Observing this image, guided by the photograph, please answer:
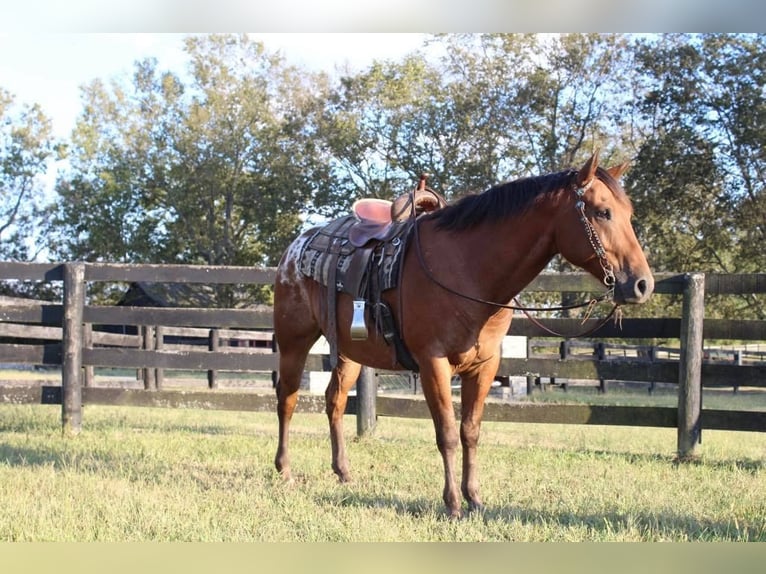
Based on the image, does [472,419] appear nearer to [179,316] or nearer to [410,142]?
[179,316]

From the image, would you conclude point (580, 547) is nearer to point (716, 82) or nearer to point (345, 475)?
point (345, 475)

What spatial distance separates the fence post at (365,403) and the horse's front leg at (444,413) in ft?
10.4

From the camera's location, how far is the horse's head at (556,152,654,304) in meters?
3.83

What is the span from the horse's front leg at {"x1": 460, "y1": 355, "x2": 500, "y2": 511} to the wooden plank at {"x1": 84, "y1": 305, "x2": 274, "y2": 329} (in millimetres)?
3483

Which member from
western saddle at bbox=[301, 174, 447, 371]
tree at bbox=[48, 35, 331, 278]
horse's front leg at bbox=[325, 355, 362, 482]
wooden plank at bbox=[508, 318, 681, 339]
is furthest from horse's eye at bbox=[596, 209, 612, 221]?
tree at bbox=[48, 35, 331, 278]

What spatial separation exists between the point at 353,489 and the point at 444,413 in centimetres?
114

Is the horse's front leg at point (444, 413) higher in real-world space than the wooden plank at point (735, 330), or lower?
lower

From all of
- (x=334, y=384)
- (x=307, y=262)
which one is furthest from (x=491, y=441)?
(x=307, y=262)

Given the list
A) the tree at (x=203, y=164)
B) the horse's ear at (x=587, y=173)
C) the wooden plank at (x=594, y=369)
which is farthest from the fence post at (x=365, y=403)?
the tree at (x=203, y=164)

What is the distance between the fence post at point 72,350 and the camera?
7.59 metres

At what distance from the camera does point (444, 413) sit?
4.32 m

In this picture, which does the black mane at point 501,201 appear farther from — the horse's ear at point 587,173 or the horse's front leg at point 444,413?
the horse's front leg at point 444,413

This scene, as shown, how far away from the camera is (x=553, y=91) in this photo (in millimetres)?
22562

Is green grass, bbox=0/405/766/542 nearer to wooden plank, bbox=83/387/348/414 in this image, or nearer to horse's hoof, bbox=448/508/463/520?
horse's hoof, bbox=448/508/463/520
